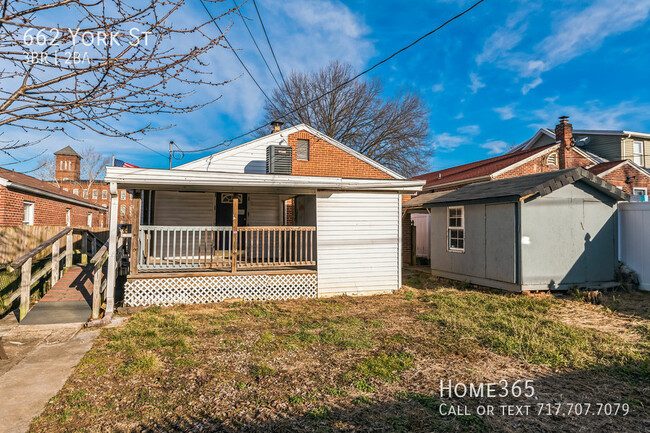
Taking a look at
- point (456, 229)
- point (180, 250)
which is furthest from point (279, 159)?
point (456, 229)

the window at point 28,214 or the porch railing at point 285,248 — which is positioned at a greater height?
the window at point 28,214

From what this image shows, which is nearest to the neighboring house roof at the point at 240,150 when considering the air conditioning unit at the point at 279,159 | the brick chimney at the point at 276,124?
the brick chimney at the point at 276,124

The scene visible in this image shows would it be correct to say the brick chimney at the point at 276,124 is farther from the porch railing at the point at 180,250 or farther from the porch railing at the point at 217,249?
the porch railing at the point at 180,250

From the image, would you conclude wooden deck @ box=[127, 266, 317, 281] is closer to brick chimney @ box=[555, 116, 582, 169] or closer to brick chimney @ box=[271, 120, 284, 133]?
brick chimney @ box=[271, 120, 284, 133]

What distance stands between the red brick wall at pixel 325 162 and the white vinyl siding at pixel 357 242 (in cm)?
429

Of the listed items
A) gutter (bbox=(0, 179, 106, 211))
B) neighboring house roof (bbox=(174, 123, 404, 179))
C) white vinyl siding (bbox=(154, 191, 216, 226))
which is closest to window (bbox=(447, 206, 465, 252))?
neighboring house roof (bbox=(174, 123, 404, 179))

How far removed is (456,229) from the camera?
11.4 metres

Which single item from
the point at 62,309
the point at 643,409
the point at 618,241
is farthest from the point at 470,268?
the point at 62,309

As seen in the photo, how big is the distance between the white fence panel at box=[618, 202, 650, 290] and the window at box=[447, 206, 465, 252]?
443cm

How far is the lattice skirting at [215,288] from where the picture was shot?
7.79 meters

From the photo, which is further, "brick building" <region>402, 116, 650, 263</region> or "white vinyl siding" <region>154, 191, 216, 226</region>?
"brick building" <region>402, 116, 650, 263</region>

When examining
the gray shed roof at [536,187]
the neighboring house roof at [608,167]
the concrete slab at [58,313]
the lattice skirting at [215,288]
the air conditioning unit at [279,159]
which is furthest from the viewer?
the neighboring house roof at [608,167]

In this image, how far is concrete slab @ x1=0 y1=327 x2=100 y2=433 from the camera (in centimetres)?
321

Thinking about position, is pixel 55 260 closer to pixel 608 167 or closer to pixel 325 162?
pixel 325 162
